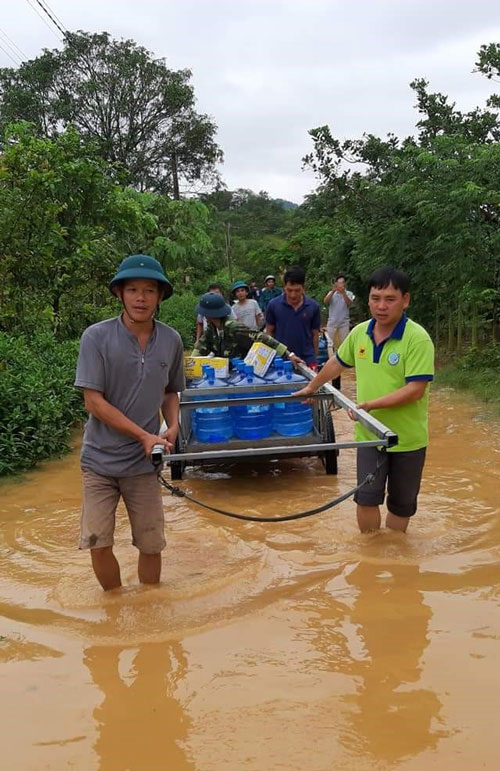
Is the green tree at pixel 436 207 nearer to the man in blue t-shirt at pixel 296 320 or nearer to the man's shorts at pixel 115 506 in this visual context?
the man in blue t-shirt at pixel 296 320

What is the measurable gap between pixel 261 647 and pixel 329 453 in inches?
124

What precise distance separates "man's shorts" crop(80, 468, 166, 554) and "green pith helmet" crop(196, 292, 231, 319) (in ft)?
10.2

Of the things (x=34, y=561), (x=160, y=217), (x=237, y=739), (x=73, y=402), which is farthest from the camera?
(x=160, y=217)

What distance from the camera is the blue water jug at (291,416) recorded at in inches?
231

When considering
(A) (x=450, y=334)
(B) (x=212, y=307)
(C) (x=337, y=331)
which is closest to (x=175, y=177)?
(C) (x=337, y=331)

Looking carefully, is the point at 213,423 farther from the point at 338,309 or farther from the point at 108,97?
the point at 108,97

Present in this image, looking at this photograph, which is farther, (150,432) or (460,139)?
(460,139)

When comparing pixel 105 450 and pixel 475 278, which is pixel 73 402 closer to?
pixel 105 450

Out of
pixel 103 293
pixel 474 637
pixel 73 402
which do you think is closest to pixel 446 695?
pixel 474 637

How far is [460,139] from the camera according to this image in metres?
11.3

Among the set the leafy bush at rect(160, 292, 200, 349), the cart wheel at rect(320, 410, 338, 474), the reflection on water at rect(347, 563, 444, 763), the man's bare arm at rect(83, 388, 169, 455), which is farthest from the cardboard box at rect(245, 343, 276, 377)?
the leafy bush at rect(160, 292, 200, 349)

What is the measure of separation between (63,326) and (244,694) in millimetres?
8773

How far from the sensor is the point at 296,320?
23.7ft

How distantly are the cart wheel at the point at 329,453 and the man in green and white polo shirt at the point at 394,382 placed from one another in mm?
1722
